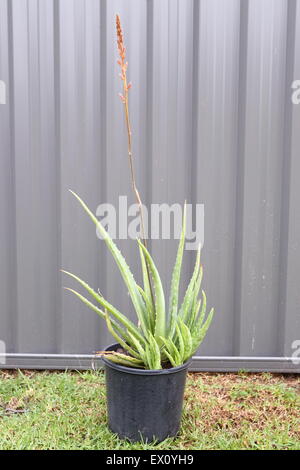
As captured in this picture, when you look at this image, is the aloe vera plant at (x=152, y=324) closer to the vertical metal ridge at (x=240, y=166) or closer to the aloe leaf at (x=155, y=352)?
the aloe leaf at (x=155, y=352)

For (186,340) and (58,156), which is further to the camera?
(58,156)

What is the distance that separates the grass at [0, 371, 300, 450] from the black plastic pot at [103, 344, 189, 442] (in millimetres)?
54

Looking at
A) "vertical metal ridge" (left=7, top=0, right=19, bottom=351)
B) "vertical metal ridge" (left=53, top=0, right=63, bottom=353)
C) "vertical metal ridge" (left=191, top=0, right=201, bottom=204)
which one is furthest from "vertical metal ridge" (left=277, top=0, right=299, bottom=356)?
"vertical metal ridge" (left=7, top=0, right=19, bottom=351)

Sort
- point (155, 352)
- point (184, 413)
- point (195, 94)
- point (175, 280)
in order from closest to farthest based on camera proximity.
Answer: point (155, 352), point (175, 280), point (184, 413), point (195, 94)

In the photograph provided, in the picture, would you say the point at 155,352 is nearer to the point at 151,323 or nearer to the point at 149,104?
the point at 151,323

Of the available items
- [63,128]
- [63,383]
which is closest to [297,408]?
[63,383]

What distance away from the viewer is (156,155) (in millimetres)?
2617

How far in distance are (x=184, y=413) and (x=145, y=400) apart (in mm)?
373

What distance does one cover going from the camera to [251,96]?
2.59 m

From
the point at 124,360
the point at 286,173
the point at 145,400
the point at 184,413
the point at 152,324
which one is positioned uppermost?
the point at 286,173

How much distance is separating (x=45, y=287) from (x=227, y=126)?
133 centimetres

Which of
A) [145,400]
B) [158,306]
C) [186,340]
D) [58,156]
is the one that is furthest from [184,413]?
[58,156]

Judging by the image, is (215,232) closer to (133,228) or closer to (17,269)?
(133,228)

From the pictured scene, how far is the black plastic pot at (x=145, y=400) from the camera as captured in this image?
6.54 feet
